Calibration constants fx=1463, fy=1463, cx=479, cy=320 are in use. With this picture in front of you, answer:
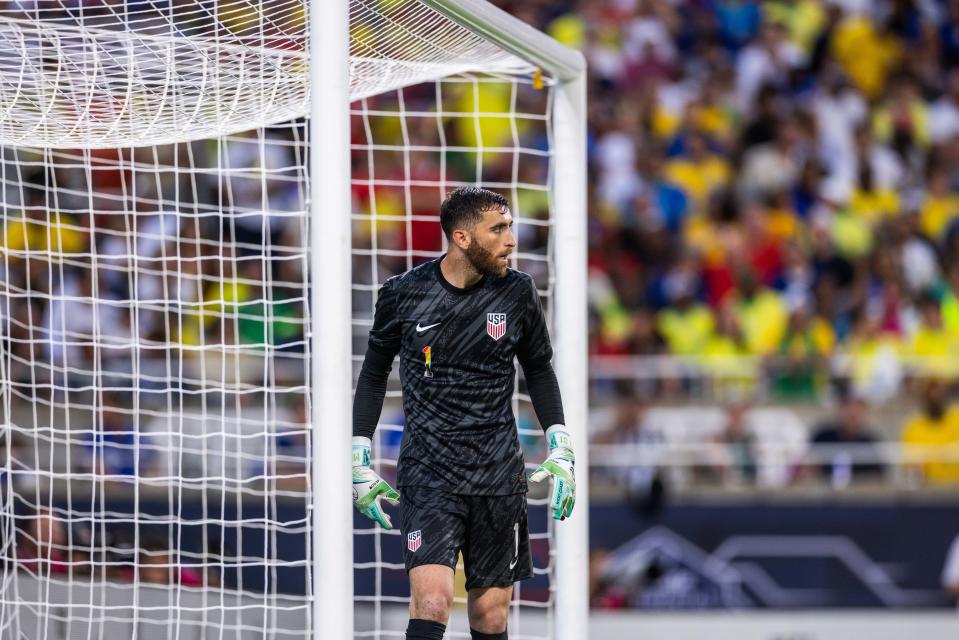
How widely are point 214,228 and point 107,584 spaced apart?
195 inches

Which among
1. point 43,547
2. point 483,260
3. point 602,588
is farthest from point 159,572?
point 483,260

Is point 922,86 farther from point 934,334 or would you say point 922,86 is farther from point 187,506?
point 187,506

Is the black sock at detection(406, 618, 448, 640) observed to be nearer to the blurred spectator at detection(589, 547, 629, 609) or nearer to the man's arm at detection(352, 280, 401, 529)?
the man's arm at detection(352, 280, 401, 529)

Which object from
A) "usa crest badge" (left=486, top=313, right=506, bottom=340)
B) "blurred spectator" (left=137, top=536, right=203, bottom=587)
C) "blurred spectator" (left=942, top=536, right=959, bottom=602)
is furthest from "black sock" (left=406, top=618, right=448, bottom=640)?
"blurred spectator" (left=942, top=536, right=959, bottom=602)

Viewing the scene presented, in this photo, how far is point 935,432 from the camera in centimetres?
1075

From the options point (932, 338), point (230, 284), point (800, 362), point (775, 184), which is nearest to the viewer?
point (800, 362)

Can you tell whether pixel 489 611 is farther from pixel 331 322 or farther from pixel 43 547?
pixel 43 547

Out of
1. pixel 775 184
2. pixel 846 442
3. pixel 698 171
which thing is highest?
pixel 698 171

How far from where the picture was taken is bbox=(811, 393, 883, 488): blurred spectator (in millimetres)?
10484

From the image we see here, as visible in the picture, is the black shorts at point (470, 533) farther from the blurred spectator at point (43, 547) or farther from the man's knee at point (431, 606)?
the blurred spectator at point (43, 547)

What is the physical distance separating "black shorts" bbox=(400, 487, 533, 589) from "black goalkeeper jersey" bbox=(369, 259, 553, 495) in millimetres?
46

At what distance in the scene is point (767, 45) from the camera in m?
13.7

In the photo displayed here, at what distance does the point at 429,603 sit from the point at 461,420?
1.96 feet

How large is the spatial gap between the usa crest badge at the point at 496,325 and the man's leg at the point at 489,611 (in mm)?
842
